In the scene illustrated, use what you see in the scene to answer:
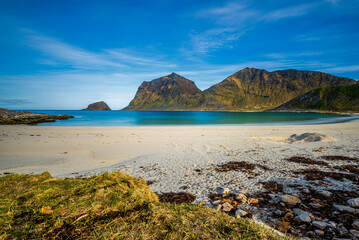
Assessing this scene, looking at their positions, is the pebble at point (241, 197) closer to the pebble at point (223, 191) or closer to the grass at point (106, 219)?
the pebble at point (223, 191)

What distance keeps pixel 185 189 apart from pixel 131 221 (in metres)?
4.69

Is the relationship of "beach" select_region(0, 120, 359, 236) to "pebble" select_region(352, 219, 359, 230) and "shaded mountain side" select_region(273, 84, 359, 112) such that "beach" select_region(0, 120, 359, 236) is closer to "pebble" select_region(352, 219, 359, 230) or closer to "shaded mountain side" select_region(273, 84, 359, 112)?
"pebble" select_region(352, 219, 359, 230)

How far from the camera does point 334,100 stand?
529 ft

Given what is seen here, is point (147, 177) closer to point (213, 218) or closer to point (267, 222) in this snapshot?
point (267, 222)

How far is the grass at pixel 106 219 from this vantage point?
86.4 inches

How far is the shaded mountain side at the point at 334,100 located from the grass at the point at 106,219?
184 m

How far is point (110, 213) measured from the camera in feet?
8.52

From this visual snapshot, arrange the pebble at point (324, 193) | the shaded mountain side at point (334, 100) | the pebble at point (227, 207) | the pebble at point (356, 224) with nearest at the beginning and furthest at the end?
1. the pebble at point (356, 224)
2. the pebble at point (227, 207)
3. the pebble at point (324, 193)
4. the shaded mountain side at point (334, 100)

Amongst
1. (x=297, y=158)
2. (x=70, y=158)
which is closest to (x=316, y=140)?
(x=297, y=158)

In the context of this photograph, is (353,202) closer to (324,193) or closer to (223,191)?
(324,193)

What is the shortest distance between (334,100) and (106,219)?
221m

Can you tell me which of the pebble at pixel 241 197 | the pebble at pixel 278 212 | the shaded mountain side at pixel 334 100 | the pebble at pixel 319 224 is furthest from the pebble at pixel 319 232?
the shaded mountain side at pixel 334 100

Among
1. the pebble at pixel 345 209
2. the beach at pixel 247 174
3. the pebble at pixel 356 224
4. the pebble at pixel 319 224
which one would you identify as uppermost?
the pebble at pixel 356 224

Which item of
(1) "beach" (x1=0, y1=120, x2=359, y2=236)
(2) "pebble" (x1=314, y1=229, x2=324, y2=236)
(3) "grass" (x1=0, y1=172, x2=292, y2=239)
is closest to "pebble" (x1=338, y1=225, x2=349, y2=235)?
(1) "beach" (x1=0, y1=120, x2=359, y2=236)
